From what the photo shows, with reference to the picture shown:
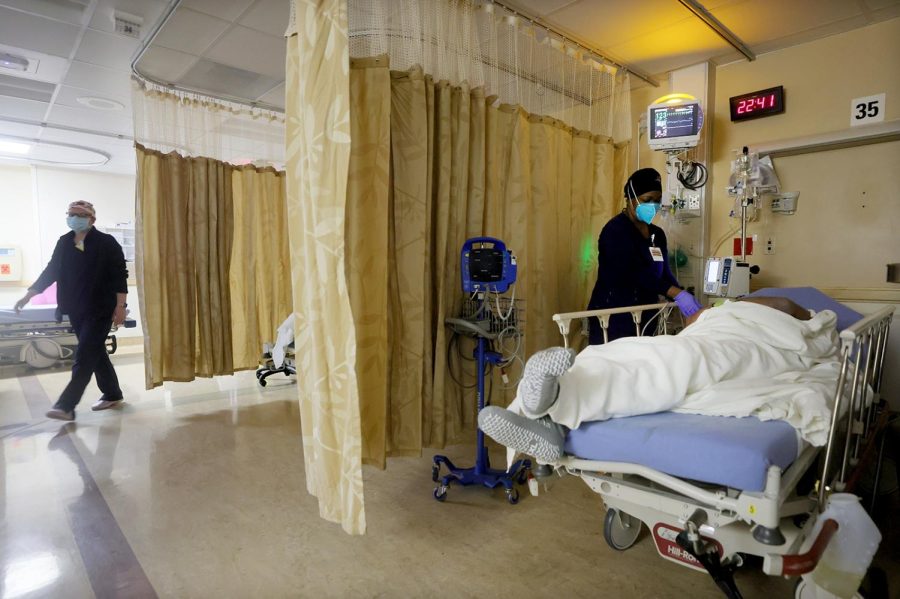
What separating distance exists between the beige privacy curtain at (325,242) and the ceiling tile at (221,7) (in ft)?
4.32

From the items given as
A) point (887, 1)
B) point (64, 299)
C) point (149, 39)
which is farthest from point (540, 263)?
point (64, 299)

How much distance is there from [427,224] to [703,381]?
1.37 metres

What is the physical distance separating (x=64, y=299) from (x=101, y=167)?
14.9 ft

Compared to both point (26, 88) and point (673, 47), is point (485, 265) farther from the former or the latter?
point (26, 88)

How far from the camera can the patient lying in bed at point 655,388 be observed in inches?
48.9

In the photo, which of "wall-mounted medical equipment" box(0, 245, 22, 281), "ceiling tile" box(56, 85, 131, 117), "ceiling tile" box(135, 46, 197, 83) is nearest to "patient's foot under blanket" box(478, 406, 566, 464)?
"ceiling tile" box(135, 46, 197, 83)

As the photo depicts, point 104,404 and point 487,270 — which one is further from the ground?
point 487,270

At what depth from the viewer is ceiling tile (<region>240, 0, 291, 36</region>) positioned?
284 cm

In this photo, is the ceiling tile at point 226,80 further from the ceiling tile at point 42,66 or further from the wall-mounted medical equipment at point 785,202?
the wall-mounted medical equipment at point 785,202

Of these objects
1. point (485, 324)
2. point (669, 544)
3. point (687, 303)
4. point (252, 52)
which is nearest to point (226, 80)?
point (252, 52)

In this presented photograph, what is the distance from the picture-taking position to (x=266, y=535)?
6.48ft

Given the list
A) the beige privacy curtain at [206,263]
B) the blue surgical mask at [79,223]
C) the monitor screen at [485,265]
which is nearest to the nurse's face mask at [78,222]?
the blue surgical mask at [79,223]

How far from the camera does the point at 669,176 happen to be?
354cm

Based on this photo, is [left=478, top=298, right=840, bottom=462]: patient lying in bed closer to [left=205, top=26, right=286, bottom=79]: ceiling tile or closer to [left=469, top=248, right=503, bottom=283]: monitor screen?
[left=469, top=248, right=503, bottom=283]: monitor screen
